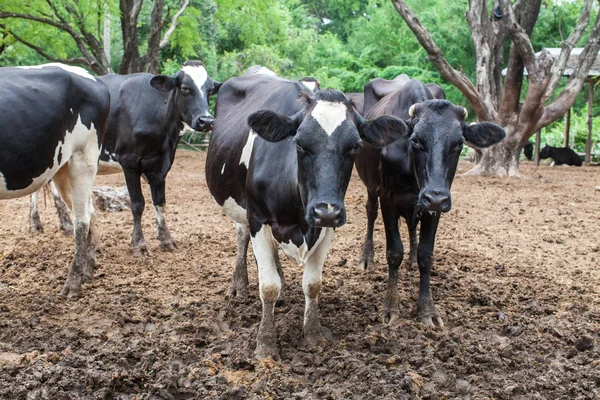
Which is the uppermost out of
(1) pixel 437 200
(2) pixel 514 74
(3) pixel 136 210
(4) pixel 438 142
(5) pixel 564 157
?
(2) pixel 514 74

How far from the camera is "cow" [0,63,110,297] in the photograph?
17.6 feet

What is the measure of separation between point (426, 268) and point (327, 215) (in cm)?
173

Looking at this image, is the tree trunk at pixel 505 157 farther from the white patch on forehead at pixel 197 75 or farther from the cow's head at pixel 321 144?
the cow's head at pixel 321 144

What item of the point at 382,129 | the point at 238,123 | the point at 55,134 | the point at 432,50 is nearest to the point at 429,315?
the point at 382,129

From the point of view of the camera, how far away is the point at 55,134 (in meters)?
5.64

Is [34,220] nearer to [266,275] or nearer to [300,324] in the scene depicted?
[300,324]

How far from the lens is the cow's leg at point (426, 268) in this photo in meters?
5.25

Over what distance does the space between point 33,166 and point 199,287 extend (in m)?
1.83

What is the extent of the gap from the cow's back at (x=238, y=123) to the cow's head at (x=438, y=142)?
2.91ft

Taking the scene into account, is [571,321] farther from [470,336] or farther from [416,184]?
[416,184]

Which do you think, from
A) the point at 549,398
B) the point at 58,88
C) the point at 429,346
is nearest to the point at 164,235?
the point at 58,88

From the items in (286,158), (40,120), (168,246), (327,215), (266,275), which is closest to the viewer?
(327,215)

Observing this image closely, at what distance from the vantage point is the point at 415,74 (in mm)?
29641

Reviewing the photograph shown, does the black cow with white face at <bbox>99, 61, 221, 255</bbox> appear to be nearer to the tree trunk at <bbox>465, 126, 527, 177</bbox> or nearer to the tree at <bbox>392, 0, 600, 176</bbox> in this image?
the tree at <bbox>392, 0, 600, 176</bbox>
